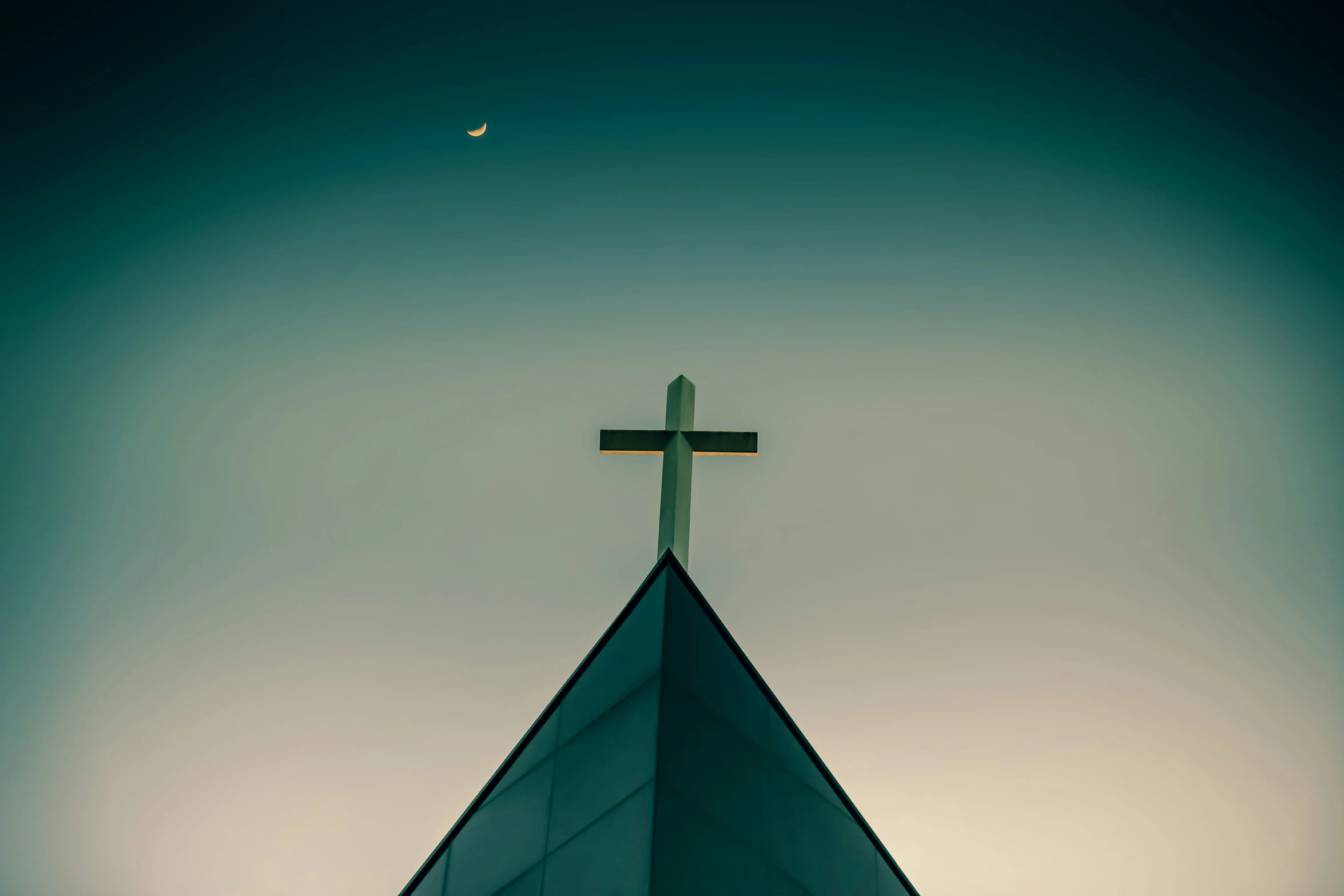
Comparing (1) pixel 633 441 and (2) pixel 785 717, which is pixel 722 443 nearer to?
(1) pixel 633 441

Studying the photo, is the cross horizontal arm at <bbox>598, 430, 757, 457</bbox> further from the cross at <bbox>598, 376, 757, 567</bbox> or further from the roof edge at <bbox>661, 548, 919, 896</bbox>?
the roof edge at <bbox>661, 548, 919, 896</bbox>

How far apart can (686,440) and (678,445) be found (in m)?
0.15

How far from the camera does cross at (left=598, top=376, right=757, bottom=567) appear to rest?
800 centimetres

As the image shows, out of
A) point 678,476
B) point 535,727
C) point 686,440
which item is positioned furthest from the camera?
point 686,440

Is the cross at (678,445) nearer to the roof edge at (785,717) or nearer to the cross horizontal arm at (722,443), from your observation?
the cross horizontal arm at (722,443)

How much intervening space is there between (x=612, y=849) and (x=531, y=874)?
2.05ft

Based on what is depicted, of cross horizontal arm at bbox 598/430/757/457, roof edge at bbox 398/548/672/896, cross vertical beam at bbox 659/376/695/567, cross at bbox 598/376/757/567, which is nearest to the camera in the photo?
roof edge at bbox 398/548/672/896

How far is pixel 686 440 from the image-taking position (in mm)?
8438

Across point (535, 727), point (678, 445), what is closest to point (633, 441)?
point (678, 445)

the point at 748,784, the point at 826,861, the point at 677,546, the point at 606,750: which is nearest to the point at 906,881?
the point at 826,861

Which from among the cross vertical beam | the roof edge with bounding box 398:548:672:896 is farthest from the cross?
the roof edge with bounding box 398:548:672:896

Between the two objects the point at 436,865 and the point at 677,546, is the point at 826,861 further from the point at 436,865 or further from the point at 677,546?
the point at 677,546

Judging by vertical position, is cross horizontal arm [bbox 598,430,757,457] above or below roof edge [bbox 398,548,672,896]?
above

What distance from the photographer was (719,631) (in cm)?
595
